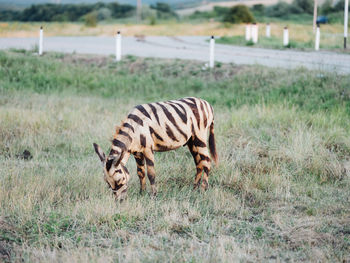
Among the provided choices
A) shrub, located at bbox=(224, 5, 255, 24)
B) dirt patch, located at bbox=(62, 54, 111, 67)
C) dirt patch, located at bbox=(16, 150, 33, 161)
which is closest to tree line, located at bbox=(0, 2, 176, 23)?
shrub, located at bbox=(224, 5, 255, 24)

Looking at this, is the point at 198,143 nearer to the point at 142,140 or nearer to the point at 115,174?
the point at 142,140

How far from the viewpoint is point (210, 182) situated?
23.7 feet

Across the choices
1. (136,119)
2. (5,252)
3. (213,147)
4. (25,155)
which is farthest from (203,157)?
(25,155)

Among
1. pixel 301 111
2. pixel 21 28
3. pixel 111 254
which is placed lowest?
pixel 111 254

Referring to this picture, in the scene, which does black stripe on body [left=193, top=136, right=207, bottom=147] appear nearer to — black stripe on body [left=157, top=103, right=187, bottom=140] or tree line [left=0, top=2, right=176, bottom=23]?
black stripe on body [left=157, top=103, right=187, bottom=140]

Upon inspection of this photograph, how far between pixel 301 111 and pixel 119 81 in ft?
21.6

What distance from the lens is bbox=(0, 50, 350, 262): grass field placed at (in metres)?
5.00

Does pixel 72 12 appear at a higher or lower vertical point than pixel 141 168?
higher

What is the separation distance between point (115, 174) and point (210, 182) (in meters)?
2.01

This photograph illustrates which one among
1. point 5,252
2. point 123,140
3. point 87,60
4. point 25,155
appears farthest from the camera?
point 87,60

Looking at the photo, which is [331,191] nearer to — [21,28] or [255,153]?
[255,153]

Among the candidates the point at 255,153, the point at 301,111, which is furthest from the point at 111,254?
the point at 301,111

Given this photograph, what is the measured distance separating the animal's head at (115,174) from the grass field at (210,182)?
5.6 inches

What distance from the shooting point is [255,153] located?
329 inches
